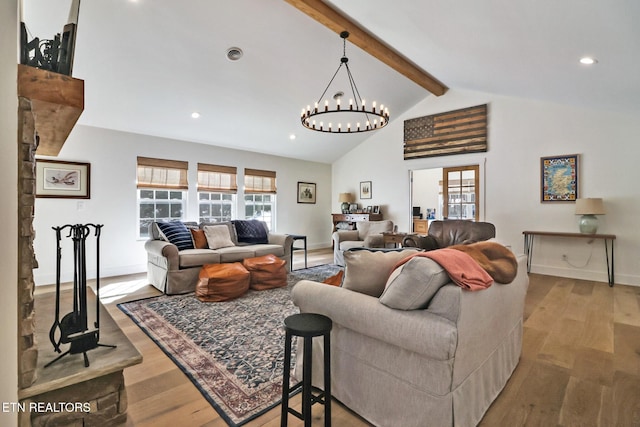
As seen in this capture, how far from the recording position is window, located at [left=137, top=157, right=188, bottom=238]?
5.21 meters

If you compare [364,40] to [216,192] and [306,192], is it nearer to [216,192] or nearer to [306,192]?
[216,192]

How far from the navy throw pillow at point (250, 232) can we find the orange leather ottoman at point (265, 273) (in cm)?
96

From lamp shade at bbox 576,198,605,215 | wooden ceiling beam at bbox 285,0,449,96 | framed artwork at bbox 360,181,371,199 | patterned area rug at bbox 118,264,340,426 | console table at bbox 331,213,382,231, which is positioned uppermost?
wooden ceiling beam at bbox 285,0,449,96

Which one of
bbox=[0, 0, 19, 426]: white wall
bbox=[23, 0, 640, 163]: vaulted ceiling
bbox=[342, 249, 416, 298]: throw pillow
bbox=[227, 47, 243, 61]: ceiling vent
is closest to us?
bbox=[0, 0, 19, 426]: white wall

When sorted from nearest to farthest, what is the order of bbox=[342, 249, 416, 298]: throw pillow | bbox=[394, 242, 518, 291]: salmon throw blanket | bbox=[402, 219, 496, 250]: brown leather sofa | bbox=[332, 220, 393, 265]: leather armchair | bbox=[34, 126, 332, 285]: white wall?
bbox=[394, 242, 518, 291]: salmon throw blanket, bbox=[342, 249, 416, 298]: throw pillow, bbox=[402, 219, 496, 250]: brown leather sofa, bbox=[34, 126, 332, 285]: white wall, bbox=[332, 220, 393, 265]: leather armchair

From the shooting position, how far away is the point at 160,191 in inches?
214

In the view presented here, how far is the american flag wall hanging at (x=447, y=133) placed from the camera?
567cm

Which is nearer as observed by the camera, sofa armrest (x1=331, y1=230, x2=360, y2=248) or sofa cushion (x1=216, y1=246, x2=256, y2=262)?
sofa cushion (x1=216, y1=246, x2=256, y2=262)

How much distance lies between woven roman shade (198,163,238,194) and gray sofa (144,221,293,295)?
1.36 meters

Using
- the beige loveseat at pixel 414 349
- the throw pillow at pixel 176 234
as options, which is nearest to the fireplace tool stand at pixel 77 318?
the beige loveseat at pixel 414 349

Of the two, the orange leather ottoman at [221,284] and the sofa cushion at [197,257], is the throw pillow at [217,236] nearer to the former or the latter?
the sofa cushion at [197,257]

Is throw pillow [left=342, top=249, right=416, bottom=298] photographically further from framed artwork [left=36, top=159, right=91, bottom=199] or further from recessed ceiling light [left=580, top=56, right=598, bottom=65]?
framed artwork [left=36, top=159, right=91, bottom=199]

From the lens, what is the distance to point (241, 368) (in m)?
2.14

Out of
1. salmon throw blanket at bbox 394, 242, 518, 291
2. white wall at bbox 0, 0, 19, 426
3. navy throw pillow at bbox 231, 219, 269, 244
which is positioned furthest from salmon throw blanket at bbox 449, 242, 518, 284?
navy throw pillow at bbox 231, 219, 269, 244
